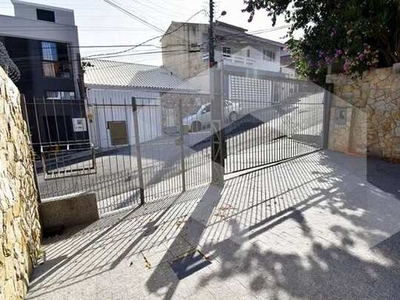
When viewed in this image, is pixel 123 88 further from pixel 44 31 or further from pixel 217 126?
pixel 217 126

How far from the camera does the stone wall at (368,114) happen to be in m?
6.29

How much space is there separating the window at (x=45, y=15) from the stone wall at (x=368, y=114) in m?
13.6

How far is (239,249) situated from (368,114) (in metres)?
5.93

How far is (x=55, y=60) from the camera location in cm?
1302

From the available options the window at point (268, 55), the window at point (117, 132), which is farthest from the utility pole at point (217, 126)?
the window at point (268, 55)

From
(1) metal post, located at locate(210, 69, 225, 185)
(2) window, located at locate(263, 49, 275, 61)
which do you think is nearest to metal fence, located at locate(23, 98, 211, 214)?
(1) metal post, located at locate(210, 69, 225, 185)

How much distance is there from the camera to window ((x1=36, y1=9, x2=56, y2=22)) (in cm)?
1305

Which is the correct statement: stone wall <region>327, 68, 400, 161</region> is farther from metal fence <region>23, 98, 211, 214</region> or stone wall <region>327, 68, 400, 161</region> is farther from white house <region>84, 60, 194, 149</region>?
white house <region>84, 60, 194, 149</region>

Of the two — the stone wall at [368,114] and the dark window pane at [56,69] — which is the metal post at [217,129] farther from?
the dark window pane at [56,69]

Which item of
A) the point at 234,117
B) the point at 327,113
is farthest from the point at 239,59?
the point at 327,113

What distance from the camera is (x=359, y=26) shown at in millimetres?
5617

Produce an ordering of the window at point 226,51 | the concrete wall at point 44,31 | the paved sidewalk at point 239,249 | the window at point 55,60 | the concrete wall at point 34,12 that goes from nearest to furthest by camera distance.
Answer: the paved sidewalk at point 239,249 < the concrete wall at point 44,31 < the concrete wall at point 34,12 < the window at point 55,60 < the window at point 226,51

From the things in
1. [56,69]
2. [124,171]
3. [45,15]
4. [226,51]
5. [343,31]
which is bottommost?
[124,171]

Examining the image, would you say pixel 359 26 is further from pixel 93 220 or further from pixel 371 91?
pixel 93 220
